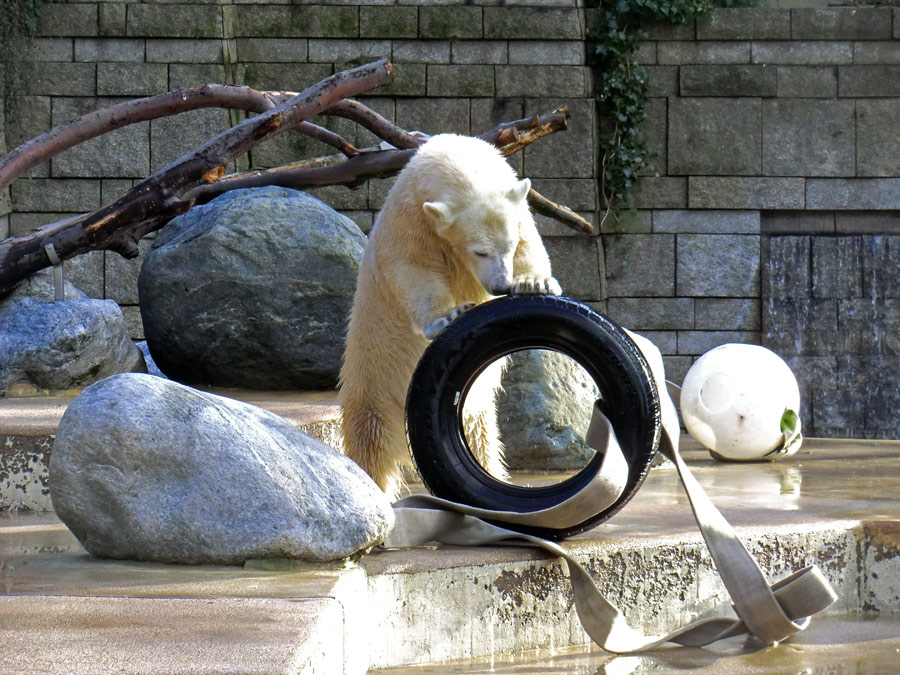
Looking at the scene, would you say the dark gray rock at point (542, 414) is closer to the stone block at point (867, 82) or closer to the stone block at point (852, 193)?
the stone block at point (852, 193)

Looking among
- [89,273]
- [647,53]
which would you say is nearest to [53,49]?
[89,273]

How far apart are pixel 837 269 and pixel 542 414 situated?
4.59 meters

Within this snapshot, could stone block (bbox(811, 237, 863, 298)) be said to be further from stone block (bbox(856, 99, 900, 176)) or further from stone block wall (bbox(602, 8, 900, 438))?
stone block (bbox(856, 99, 900, 176))

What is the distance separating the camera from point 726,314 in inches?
337

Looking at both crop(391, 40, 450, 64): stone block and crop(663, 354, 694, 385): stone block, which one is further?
crop(663, 354, 694, 385): stone block

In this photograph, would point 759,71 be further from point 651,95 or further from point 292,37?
point 292,37

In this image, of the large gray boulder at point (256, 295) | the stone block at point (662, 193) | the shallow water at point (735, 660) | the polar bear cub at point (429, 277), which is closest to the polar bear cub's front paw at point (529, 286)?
the polar bear cub at point (429, 277)

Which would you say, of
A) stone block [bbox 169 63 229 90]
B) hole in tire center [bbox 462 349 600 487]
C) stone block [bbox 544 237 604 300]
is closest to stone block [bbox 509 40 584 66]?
stone block [bbox 544 237 604 300]

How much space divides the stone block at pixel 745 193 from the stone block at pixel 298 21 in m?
2.93

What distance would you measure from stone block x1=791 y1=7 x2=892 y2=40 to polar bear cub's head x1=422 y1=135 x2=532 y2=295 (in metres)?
5.93

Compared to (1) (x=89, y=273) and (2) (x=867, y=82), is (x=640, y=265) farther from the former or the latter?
(1) (x=89, y=273)

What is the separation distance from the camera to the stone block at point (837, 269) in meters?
8.58

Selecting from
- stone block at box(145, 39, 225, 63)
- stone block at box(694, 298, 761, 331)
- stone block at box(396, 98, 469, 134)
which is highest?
stone block at box(145, 39, 225, 63)

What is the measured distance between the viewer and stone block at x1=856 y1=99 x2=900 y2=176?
8.55 meters
